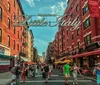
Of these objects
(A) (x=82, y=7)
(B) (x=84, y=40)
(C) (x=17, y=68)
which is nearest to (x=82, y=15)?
(A) (x=82, y=7)

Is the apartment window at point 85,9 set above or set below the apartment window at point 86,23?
above

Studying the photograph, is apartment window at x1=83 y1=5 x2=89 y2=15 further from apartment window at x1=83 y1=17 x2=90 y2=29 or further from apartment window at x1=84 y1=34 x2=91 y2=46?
apartment window at x1=84 y1=34 x2=91 y2=46

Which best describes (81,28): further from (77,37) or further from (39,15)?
(39,15)

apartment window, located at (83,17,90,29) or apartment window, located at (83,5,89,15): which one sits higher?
apartment window, located at (83,5,89,15)

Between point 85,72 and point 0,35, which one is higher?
point 0,35

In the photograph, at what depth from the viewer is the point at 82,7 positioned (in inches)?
1753

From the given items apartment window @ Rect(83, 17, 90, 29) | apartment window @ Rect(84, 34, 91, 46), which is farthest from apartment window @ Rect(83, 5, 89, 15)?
apartment window @ Rect(84, 34, 91, 46)

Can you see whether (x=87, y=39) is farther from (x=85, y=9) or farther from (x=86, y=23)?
(x=85, y=9)

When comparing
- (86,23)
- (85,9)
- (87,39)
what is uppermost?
(85,9)

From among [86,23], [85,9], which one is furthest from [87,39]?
[85,9]

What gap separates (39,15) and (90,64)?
12.3m

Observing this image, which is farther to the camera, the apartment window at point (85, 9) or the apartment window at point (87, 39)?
the apartment window at point (85, 9)

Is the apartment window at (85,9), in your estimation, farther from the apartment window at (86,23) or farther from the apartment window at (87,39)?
the apartment window at (87,39)

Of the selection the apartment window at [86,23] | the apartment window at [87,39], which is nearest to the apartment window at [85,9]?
the apartment window at [86,23]
